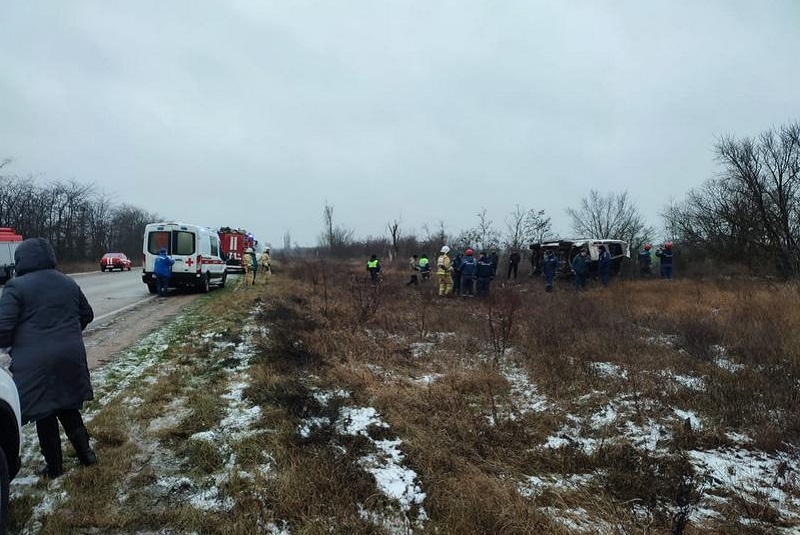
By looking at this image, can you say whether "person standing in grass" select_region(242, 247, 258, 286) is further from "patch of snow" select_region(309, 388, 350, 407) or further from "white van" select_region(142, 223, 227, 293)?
"patch of snow" select_region(309, 388, 350, 407)

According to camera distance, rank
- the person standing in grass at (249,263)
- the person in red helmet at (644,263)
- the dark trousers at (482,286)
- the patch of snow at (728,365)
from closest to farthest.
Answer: the patch of snow at (728,365)
the dark trousers at (482,286)
the person standing in grass at (249,263)
the person in red helmet at (644,263)

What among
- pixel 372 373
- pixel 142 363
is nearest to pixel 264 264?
pixel 142 363

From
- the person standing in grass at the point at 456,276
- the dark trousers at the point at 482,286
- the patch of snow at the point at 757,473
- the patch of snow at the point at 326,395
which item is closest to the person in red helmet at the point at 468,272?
the dark trousers at the point at 482,286

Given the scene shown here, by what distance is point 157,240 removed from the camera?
1470 centimetres

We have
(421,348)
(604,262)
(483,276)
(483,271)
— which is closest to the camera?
(421,348)

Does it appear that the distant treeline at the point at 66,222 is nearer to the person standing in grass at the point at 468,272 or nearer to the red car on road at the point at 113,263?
the red car on road at the point at 113,263

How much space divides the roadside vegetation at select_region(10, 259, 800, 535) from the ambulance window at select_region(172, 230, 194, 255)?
7265 mm

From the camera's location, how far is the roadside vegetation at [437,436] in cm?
290

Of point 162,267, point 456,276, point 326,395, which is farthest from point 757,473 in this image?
point 162,267

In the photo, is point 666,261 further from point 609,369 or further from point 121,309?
point 121,309

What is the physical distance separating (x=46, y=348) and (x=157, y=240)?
12.9 m

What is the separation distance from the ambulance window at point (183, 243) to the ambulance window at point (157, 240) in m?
0.27

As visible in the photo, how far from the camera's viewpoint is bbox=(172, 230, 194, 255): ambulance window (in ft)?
48.2

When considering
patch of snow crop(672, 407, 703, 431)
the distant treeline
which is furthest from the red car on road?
patch of snow crop(672, 407, 703, 431)
